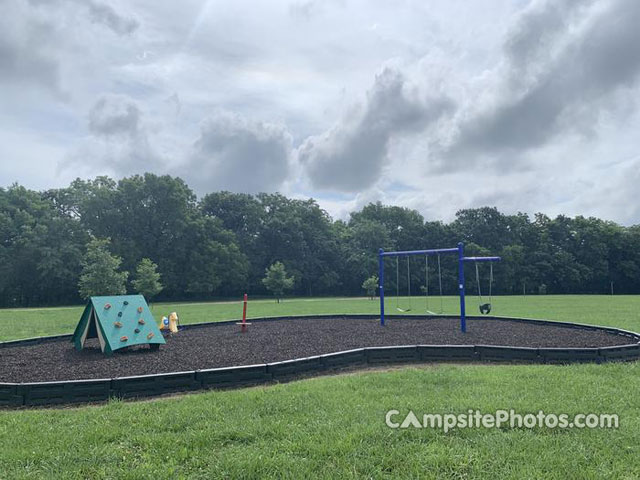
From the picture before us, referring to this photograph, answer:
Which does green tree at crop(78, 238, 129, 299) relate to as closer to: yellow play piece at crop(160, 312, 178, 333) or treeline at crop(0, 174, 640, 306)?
yellow play piece at crop(160, 312, 178, 333)

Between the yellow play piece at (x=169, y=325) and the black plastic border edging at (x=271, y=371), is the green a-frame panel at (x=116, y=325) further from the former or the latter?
the black plastic border edging at (x=271, y=371)

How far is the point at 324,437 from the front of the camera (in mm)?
4316

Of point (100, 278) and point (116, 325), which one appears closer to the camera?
point (116, 325)

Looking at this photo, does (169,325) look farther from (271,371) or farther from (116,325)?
(271,371)

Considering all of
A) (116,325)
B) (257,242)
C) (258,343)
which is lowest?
(258,343)

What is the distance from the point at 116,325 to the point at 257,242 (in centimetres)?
5032

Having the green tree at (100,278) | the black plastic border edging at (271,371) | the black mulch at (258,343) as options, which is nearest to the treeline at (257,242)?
the green tree at (100,278)

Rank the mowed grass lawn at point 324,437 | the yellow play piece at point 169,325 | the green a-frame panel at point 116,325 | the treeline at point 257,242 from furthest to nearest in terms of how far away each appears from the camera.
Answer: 1. the treeline at point 257,242
2. the yellow play piece at point 169,325
3. the green a-frame panel at point 116,325
4. the mowed grass lawn at point 324,437

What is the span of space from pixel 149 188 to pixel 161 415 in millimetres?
50078

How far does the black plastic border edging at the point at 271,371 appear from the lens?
596 centimetres

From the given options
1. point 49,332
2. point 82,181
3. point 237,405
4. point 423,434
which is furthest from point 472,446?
point 82,181

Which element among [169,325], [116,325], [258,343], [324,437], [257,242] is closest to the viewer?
[324,437]

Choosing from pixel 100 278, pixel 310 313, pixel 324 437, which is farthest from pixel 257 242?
pixel 324 437

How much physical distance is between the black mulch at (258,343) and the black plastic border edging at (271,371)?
1.09 metres
